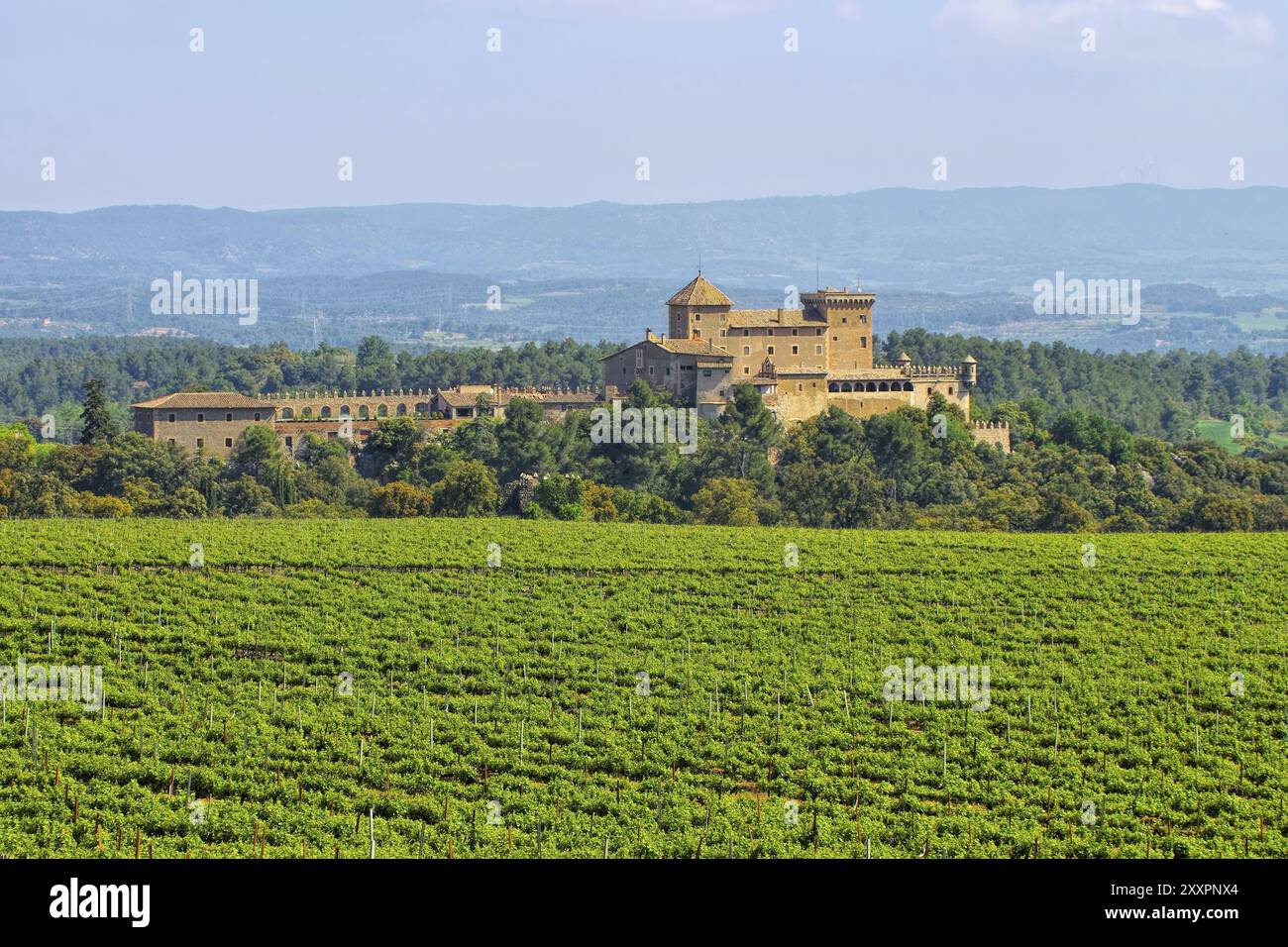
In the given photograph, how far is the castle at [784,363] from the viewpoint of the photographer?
240 ft

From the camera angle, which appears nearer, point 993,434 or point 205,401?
point 205,401

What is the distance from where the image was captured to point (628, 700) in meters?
25.2

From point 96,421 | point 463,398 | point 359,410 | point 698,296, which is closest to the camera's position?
point 96,421

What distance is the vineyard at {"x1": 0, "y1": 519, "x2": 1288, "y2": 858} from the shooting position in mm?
19625

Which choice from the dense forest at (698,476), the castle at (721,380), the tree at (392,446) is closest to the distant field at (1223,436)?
the dense forest at (698,476)

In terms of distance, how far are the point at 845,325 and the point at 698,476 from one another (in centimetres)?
1670

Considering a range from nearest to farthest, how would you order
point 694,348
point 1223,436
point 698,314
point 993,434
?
1. point 694,348
2. point 698,314
3. point 993,434
4. point 1223,436

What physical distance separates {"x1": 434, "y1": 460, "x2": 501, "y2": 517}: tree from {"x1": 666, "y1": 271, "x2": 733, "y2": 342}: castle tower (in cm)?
2073

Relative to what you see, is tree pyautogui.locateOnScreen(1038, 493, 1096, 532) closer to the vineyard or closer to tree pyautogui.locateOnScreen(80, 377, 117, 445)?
the vineyard

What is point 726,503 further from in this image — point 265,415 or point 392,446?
point 265,415

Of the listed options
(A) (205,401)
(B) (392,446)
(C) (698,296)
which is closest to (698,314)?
(C) (698,296)

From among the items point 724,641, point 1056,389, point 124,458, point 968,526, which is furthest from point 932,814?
point 1056,389
